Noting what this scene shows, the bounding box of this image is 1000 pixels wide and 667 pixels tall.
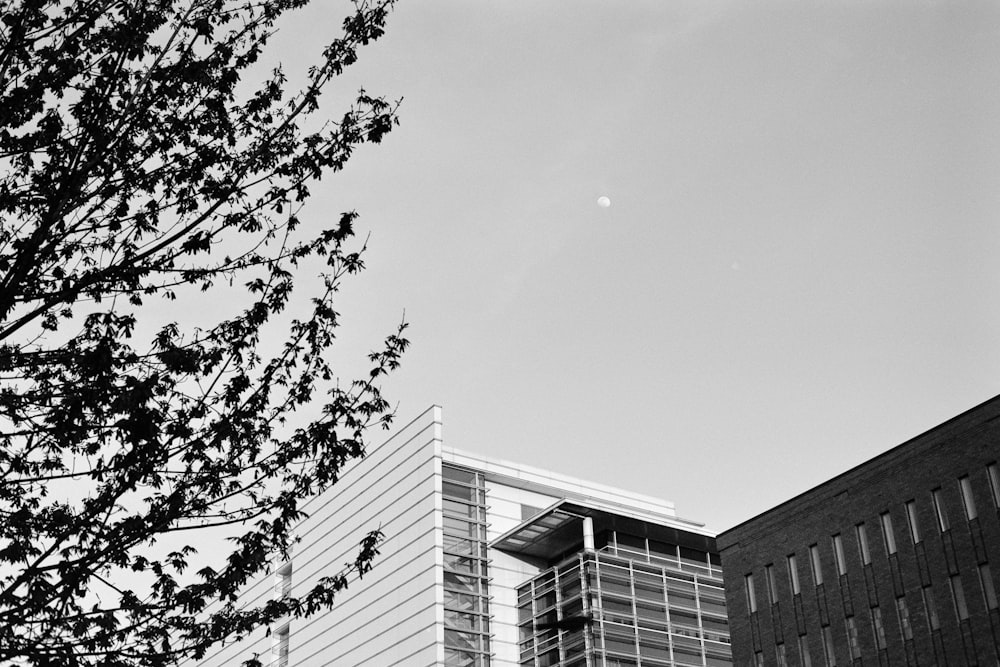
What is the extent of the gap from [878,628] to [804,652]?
386 cm

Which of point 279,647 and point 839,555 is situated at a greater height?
point 279,647

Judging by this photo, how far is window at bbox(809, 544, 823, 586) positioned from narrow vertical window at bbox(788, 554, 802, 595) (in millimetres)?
737

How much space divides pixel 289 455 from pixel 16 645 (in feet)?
10.8

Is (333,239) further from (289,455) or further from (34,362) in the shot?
(34,362)

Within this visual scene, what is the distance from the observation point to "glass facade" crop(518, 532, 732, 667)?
178ft

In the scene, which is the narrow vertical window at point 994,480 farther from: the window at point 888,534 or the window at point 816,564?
the window at point 816,564

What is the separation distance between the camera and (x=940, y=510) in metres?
38.5

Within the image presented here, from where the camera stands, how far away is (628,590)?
2217 inches

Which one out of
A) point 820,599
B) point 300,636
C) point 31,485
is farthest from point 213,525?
point 300,636

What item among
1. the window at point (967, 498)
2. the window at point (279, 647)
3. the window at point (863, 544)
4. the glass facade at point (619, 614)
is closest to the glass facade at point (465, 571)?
the glass facade at point (619, 614)

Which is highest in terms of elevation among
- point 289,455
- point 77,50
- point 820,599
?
point 820,599

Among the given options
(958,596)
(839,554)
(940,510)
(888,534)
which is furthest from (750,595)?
(958,596)

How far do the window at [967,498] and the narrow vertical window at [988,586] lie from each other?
172cm

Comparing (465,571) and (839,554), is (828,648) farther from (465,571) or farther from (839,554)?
(465,571)
